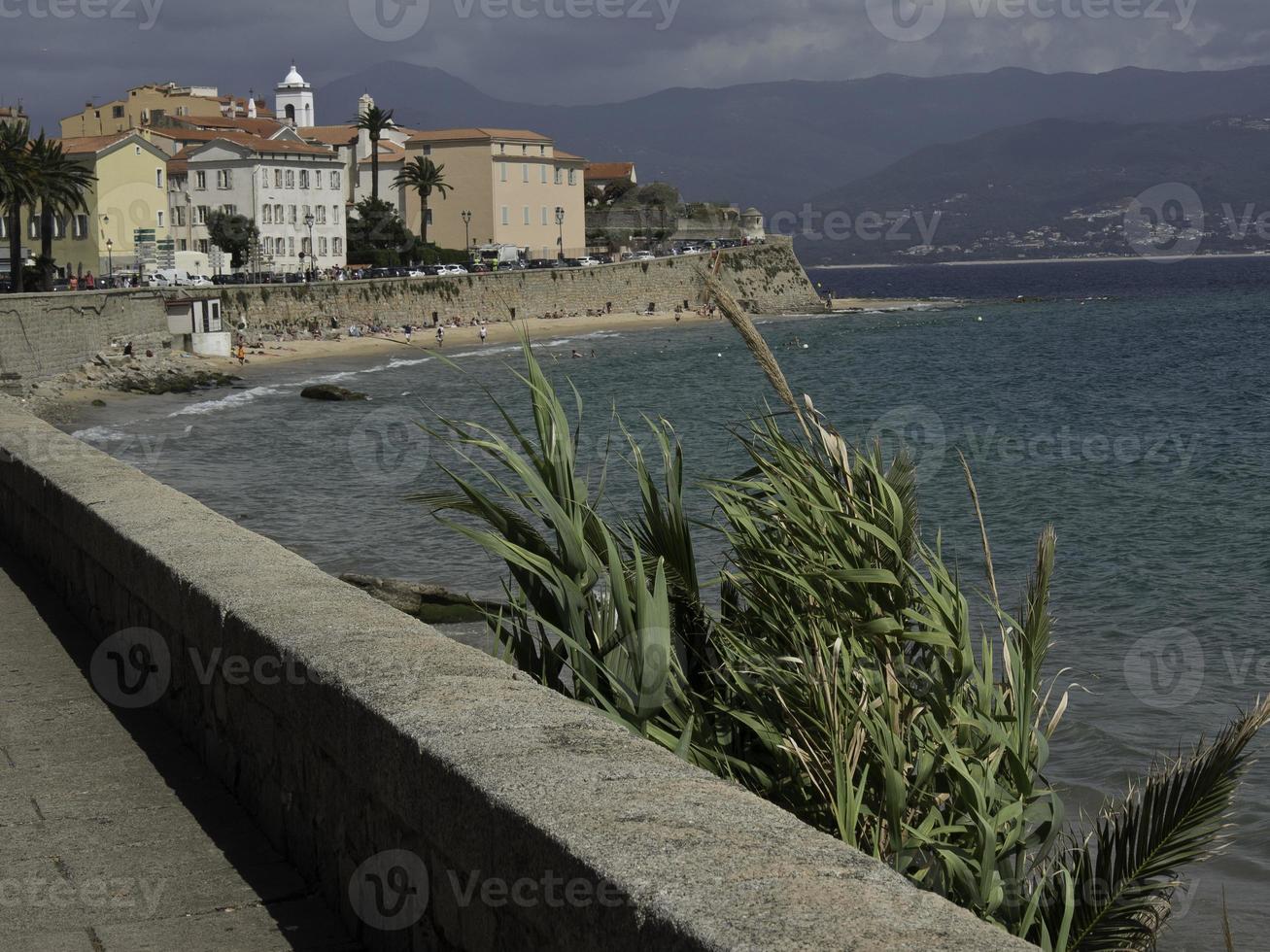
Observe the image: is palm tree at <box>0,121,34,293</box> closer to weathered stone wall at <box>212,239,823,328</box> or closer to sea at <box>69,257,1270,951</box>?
→ sea at <box>69,257,1270,951</box>

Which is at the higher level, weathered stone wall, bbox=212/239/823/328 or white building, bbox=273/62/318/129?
white building, bbox=273/62/318/129

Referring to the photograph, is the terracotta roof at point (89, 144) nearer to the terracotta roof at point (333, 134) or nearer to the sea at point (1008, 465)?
the sea at point (1008, 465)

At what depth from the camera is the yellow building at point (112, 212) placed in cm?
7194

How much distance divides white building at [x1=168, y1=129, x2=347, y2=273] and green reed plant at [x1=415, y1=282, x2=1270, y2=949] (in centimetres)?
8163

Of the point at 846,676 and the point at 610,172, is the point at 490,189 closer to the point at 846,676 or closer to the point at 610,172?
the point at 610,172

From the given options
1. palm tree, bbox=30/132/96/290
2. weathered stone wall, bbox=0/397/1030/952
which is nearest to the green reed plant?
weathered stone wall, bbox=0/397/1030/952

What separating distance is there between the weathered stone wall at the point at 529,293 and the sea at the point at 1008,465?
569 cm

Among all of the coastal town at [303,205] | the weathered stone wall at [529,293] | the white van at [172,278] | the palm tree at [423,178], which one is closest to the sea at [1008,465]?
the weathered stone wall at [529,293]

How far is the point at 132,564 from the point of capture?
5074 millimetres

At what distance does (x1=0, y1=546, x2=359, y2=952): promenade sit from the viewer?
3.27m

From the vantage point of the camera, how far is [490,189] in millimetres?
108375

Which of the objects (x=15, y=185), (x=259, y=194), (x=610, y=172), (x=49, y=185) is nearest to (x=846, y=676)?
(x=15, y=185)

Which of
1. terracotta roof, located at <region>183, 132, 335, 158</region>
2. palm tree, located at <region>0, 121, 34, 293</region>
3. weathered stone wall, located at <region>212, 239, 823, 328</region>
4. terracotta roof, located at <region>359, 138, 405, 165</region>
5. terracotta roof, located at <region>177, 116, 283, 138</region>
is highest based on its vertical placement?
terracotta roof, located at <region>177, 116, 283, 138</region>

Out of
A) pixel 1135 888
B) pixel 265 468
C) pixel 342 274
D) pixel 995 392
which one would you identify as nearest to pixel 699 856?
pixel 1135 888
